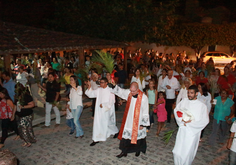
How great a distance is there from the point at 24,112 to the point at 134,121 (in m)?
2.97

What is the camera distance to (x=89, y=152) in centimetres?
632

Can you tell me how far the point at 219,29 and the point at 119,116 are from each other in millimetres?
22609

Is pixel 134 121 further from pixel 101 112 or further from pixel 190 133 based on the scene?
pixel 190 133

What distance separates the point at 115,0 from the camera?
1827 centimetres

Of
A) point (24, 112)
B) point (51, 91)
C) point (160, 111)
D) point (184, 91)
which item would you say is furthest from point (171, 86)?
point (24, 112)

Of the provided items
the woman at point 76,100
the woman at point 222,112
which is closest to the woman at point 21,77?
the woman at point 76,100

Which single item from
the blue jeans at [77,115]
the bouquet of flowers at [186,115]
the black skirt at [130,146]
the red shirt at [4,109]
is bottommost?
the black skirt at [130,146]

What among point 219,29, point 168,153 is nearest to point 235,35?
point 219,29

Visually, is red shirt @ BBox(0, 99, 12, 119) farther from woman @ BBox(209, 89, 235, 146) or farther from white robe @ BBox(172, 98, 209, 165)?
woman @ BBox(209, 89, 235, 146)

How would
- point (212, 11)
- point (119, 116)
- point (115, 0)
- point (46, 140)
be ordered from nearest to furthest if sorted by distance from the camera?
point (46, 140), point (119, 116), point (115, 0), point (212, 11)

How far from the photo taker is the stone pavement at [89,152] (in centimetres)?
584

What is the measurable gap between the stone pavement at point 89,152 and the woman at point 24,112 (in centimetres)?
31

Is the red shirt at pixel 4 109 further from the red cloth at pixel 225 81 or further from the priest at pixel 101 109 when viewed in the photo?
the red cloth at pixel 225 81

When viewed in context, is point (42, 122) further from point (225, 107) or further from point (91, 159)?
point (225, 107)
